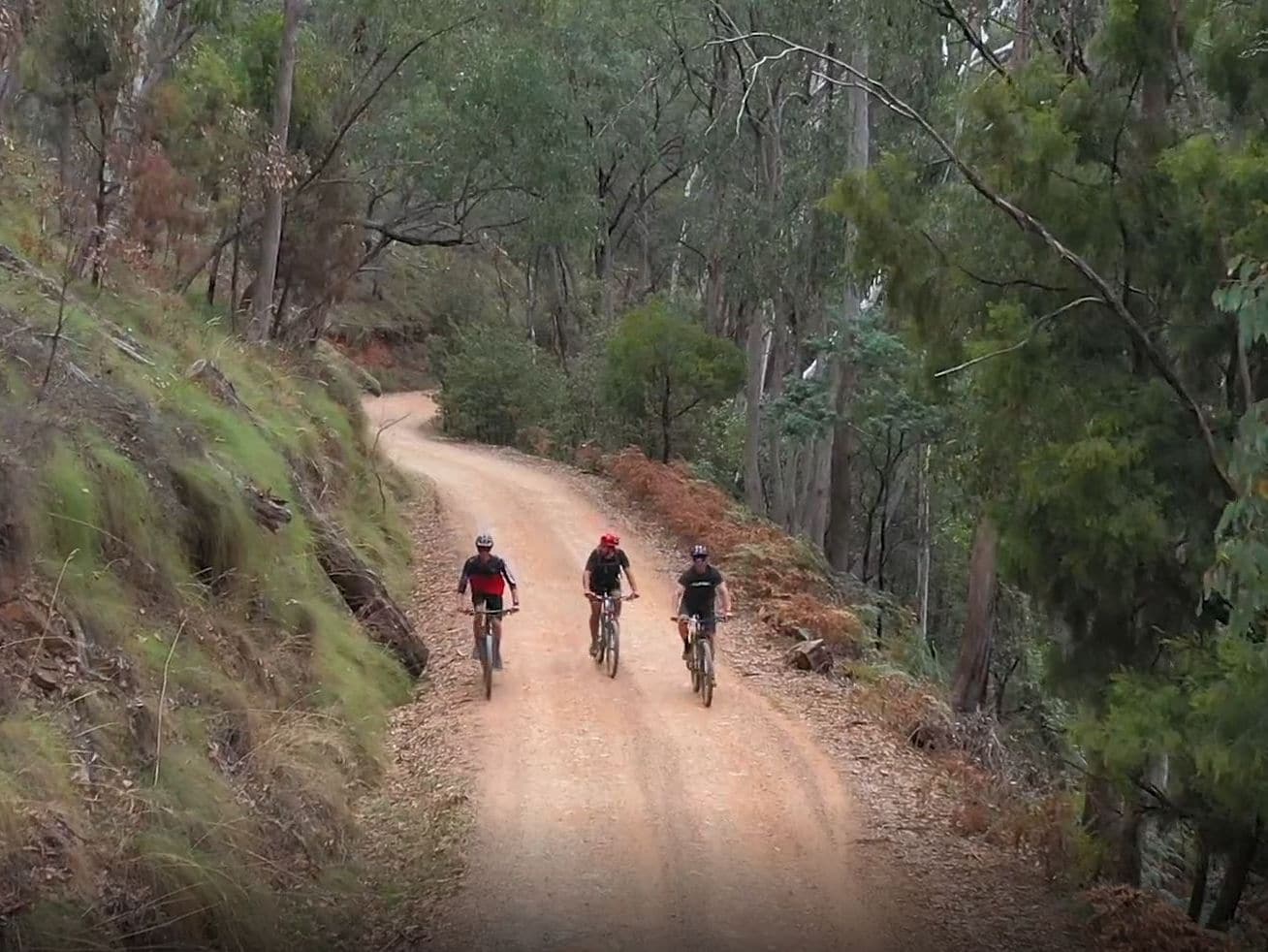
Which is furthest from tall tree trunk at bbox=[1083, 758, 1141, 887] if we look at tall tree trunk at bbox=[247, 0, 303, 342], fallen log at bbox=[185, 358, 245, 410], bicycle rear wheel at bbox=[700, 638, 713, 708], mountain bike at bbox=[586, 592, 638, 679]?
tall tree trunk at bbox=[247, 0, 303, 342]

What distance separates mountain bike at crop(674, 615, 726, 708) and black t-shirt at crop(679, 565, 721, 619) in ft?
0.25

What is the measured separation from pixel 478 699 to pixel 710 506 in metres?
10.2

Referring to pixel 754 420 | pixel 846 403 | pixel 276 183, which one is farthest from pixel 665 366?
pixel 276 183

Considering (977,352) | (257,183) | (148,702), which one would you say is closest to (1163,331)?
(977,352)

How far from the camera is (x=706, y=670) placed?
13.6 m

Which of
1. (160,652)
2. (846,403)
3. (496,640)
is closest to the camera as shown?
(160,652)

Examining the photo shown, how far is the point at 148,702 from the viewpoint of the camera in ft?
27.2

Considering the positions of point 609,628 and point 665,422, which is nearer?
point 609,628

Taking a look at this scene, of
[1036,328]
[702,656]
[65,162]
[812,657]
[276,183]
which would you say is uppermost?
[276,183]

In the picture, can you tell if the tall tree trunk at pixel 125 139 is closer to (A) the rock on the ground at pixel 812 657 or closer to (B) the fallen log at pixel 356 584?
(B) the fallen log at pixel 356 584

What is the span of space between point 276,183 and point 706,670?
1061cm

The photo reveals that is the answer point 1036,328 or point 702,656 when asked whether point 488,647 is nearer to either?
point 702,656

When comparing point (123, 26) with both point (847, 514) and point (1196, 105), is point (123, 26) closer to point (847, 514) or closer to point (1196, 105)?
point (1196, 105)

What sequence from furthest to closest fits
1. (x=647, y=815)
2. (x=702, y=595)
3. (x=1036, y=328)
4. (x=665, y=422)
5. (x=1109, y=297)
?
(x=665, y=422) → (x=702, y=595) → (x=647, y=815) → (x=1036, y=328) → (x=1109, y=297)
